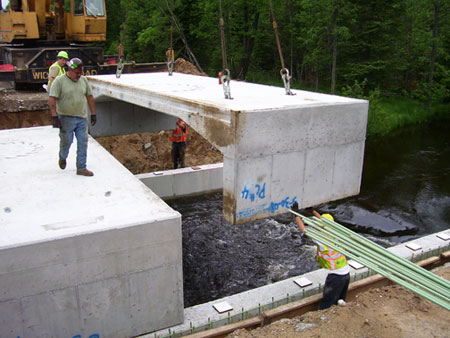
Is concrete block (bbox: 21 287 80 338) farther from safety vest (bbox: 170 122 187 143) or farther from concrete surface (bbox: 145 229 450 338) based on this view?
safety vest (bbox: 170 122 187 143)

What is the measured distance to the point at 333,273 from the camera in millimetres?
6988

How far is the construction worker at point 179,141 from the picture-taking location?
1461 centimetres

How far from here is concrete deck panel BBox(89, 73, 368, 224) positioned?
622cm

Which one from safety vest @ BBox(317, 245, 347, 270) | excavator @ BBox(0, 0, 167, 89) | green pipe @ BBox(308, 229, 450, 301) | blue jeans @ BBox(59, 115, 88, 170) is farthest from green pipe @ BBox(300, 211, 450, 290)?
excavator @ BBox(0, 0, 167, 89)

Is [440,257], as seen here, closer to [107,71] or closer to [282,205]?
[282,205]

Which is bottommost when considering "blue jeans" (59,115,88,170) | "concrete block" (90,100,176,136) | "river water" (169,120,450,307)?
"river water" (169,120,450,307)

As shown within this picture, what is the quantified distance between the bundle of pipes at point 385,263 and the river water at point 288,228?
3.57 m

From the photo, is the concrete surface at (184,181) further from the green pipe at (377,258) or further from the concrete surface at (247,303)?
the green pipe at (377,258)

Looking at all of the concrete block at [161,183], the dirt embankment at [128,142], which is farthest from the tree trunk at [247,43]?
the concrete block at [161,183]

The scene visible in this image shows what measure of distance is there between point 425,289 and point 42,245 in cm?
477

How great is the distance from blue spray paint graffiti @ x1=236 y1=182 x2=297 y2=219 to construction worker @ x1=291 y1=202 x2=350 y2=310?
0.31m

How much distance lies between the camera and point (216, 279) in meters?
9.73

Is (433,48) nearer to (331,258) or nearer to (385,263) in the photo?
(331,258)

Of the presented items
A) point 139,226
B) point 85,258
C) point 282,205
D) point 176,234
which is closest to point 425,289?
point 282,205
